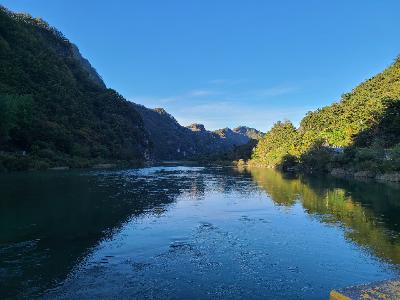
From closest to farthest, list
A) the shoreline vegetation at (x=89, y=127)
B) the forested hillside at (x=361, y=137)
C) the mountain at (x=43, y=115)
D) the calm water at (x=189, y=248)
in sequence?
the calm water at (x=189, y=248), the forested hillside at (x=361, y=137), the shoreline vegetation at (x=89, y=127), the mountain at (x=43, y=115)

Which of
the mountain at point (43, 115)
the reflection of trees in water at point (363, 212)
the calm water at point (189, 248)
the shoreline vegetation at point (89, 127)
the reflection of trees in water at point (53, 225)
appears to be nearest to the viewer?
the calm water at point (189, 248)

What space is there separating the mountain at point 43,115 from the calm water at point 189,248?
6051cm

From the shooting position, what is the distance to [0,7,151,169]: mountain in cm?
9675

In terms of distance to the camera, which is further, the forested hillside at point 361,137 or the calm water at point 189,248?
the forested hillside at point 361,137

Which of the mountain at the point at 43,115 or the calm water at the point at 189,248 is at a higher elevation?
the mountain at the point at 43,115

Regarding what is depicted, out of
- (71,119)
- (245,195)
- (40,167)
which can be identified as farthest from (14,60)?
(245,195)

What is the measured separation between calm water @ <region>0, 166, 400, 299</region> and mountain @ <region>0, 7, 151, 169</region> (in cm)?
6051

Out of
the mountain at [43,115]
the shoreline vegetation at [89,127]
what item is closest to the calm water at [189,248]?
the shoreline vegetation at [89,127]

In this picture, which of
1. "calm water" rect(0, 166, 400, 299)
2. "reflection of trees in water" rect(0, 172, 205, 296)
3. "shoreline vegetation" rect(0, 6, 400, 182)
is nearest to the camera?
"calm water" rect(0, 166, 400, 299)

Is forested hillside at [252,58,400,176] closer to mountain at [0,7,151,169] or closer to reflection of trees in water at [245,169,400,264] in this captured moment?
reflection of trees in water at [245,169,400,264]

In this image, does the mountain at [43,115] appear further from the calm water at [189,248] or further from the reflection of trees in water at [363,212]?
the reflection of trees in water at [363,212]

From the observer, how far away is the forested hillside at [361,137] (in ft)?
266

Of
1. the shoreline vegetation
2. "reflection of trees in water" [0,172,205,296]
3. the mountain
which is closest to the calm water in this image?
"reflection of trees in water" [0,172,205,296]

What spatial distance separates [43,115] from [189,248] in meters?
119
